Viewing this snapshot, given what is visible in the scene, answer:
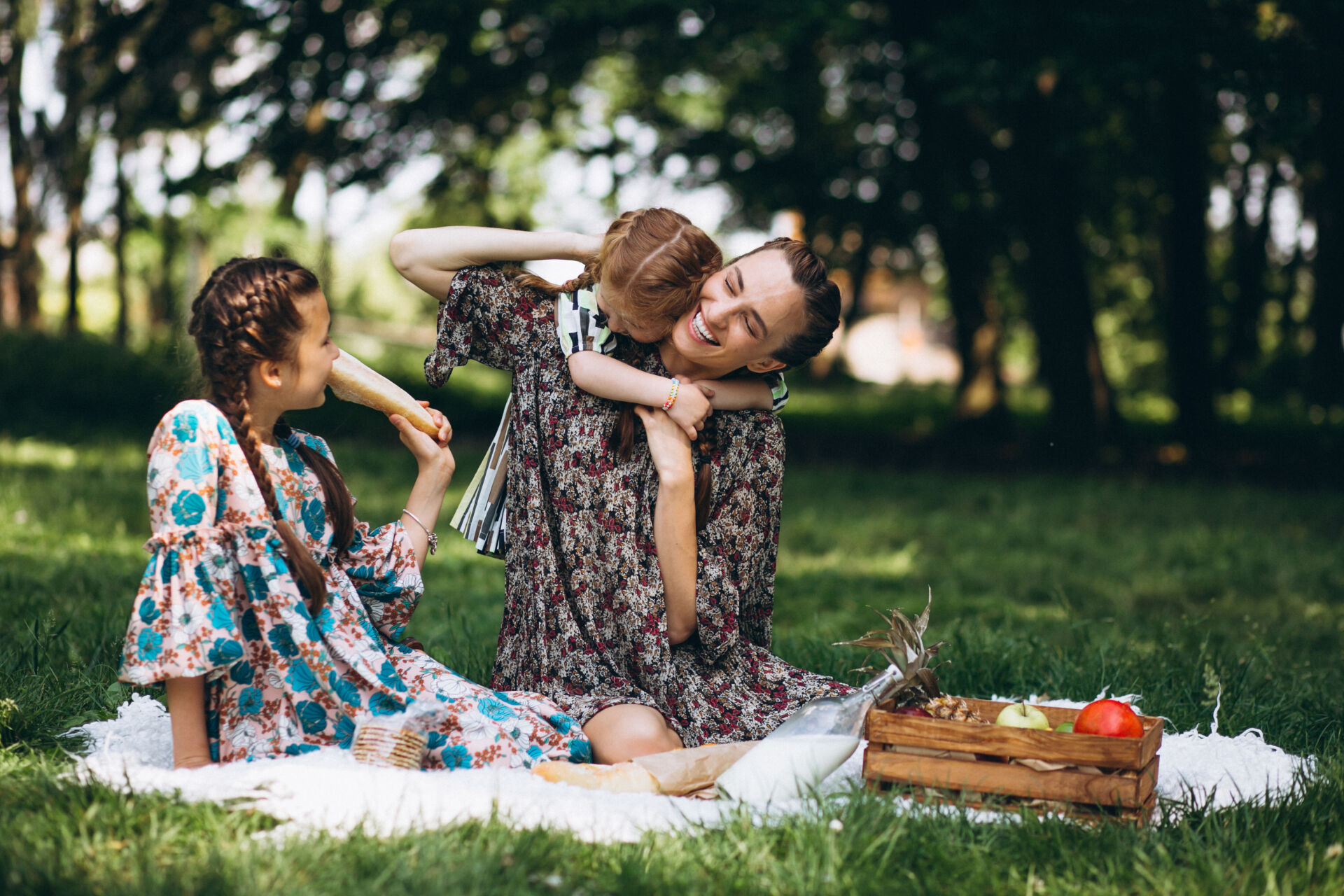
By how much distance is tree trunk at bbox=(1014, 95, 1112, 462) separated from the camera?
11.7 m

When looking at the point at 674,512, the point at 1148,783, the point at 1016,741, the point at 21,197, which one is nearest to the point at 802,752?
the point at 1016,741

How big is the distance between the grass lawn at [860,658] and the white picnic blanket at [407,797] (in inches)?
2.5

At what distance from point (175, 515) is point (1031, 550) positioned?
6186 millimetres

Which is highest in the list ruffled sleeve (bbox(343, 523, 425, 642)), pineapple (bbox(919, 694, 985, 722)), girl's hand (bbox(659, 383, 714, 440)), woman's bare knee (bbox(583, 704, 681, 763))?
girl's hand (bbox(659, 383, 714, 440))

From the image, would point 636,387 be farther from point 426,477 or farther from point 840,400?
point 840,400

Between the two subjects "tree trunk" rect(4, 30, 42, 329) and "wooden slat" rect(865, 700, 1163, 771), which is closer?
"wooden slat" rect(865, 700, 1163, 771)

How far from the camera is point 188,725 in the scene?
264 cm

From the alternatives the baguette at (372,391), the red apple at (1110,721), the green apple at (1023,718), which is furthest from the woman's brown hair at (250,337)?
the red apple at (1110,721)

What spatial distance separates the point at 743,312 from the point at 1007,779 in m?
1.32

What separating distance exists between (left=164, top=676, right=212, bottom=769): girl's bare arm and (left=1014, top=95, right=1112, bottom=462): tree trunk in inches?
418

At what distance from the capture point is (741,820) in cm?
244

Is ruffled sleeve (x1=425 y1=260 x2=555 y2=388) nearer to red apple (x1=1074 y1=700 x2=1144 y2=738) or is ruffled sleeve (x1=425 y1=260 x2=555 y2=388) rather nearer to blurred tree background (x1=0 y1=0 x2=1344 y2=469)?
blurred tree background (x1=0 y1=0 x2=1344 y2=469)

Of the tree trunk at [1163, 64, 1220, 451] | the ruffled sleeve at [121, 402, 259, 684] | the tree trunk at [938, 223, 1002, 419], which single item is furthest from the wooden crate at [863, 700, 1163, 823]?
the tree trunk at [938, 223, 1002, 419]

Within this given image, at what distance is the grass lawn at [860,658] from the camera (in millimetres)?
2193
